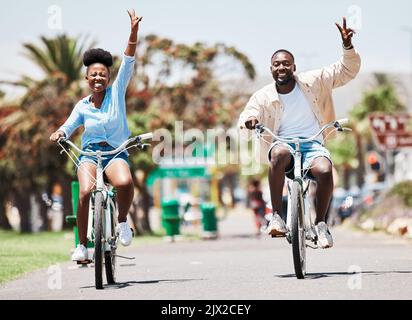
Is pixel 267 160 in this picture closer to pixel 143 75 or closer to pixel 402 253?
pixel 402 253

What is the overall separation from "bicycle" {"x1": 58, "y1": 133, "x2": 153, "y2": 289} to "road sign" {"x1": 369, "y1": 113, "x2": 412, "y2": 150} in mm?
15301

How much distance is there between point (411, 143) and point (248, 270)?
45.1 ft

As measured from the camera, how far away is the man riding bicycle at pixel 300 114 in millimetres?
9320

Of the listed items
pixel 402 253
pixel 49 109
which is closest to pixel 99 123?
pixel 402 253

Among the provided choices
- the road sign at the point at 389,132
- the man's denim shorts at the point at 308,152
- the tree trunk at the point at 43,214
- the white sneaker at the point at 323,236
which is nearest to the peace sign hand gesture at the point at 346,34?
the man's denim shorts at the point at 308,152

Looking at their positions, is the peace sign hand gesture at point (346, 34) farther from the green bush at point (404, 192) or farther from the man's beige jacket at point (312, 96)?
the green bush at point (404, 192)

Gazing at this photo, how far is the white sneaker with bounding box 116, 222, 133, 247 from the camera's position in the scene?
9117 millimetres

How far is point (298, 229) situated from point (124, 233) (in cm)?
143

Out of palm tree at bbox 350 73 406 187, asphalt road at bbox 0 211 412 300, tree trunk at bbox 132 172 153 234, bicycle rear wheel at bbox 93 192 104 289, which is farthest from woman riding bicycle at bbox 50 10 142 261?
palm tree at bbox 350 73 406 187

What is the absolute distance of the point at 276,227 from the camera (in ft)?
29.7

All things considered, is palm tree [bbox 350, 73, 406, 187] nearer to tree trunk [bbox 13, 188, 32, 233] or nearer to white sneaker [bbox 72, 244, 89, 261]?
tree trunk [bbox 13, 188, 32, 233]

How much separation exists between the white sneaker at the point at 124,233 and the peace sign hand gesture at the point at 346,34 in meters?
A: 2.40

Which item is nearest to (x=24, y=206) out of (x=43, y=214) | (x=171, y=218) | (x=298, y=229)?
(x=43, y=214)

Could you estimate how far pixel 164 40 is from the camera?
29.0 m
